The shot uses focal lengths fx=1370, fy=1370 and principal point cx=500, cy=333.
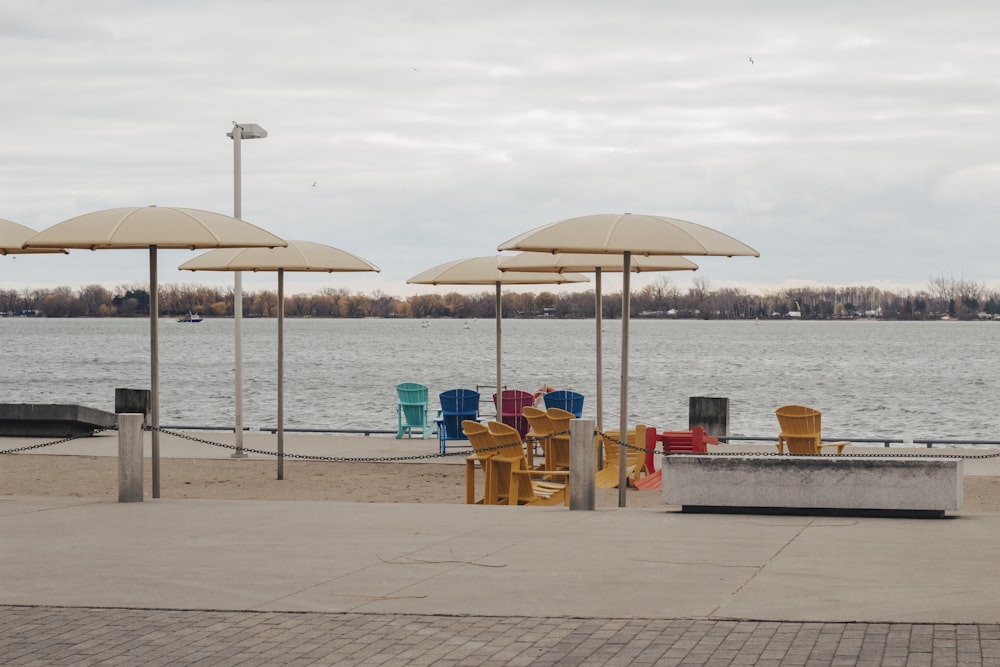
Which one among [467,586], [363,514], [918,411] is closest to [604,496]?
[363,514]

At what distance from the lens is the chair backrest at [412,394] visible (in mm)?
23891

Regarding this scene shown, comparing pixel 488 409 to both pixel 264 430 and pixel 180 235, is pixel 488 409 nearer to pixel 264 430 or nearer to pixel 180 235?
pixel 264 430

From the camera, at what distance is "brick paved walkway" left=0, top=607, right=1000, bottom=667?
21.9ft

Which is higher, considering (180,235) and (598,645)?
(180,235)

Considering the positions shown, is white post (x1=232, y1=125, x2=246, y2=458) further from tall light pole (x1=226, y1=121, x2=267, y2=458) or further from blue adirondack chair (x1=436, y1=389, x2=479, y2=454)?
blue adirondack chair (x1=436, y1=389, x2=479, y2=454)

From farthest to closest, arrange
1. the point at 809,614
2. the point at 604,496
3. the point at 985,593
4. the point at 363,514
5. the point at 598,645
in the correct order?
the point at 604,496 < the point at 363,514 < the point at 985,593 < the point at 809,614 < the point at 598,645

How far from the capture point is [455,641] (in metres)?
7.12

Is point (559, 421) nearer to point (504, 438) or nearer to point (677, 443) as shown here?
point (504, 438)

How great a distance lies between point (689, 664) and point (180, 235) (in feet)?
27.6

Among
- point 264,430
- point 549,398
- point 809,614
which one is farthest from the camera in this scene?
point 264,430

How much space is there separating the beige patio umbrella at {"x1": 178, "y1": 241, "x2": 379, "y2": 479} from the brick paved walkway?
946cm

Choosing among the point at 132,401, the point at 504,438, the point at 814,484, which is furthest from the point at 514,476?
the point at 132,401

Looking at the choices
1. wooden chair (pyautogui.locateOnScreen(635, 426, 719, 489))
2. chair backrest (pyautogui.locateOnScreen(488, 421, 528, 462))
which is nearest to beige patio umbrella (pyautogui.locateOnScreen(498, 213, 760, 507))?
chair backrest (pyautogui.locateOnScreen(488, 421, 528, 462))

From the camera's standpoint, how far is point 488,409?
184 ft
